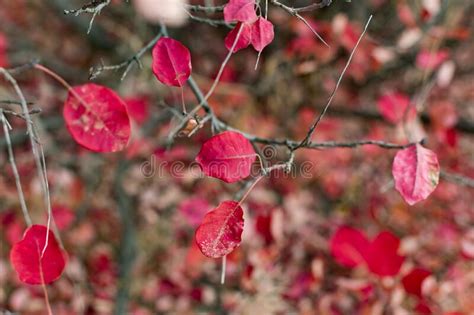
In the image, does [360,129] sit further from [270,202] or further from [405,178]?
[405,178]

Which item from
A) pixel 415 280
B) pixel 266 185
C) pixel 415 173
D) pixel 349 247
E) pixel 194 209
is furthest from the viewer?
pixel 266 185

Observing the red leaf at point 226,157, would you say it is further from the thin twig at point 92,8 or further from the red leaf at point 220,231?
the thin twig at point 92,8

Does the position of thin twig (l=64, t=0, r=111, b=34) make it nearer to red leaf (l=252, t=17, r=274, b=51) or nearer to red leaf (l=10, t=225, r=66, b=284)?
red leaf (l=252, t=17, r=274, b=51)

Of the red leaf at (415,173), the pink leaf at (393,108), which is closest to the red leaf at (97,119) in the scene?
the red leaf at (415,173)

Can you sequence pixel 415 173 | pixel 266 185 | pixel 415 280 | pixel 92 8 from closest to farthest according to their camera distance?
pixel 92 8, pixel 415 173, pixel 415 280, pixel 266 185

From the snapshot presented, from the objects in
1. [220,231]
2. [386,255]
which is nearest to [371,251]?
[386,255]

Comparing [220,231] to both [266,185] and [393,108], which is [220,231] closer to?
[393,108]

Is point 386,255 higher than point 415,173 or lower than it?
lower
